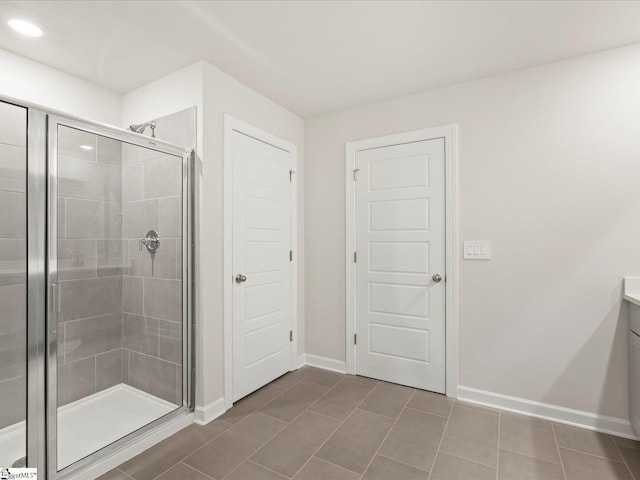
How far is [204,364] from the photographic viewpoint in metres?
2.33

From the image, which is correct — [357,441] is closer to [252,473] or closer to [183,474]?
[252,473]

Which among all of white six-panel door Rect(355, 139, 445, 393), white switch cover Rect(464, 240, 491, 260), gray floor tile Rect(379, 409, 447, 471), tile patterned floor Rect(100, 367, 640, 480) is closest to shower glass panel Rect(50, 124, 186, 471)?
tile patterned floor Rect(100, 367, 640, 480)

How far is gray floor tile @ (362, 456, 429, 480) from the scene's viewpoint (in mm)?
1776

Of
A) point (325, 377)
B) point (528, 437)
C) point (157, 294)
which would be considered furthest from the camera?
point (325, 377)

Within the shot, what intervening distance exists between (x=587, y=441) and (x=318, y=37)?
3036 mm

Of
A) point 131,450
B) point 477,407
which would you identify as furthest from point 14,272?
point 477,407

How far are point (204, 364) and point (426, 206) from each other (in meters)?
2.10

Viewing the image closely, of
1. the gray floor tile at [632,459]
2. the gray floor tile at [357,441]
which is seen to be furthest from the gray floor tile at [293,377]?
the gray floor tile at [632,459]

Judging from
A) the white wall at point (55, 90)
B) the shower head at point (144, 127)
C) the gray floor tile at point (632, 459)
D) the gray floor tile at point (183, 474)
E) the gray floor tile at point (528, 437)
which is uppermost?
the white wall at point (55, 90)

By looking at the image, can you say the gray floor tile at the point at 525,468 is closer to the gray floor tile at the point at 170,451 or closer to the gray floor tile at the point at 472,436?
the gray floor tile at the point at 472,436

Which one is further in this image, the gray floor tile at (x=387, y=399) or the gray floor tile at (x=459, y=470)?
the gray floor tile at (x=387, y=399)

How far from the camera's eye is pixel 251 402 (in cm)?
260

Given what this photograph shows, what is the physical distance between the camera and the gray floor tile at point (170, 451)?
5.98ft

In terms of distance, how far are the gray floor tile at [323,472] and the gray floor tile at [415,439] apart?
285 millimetres
